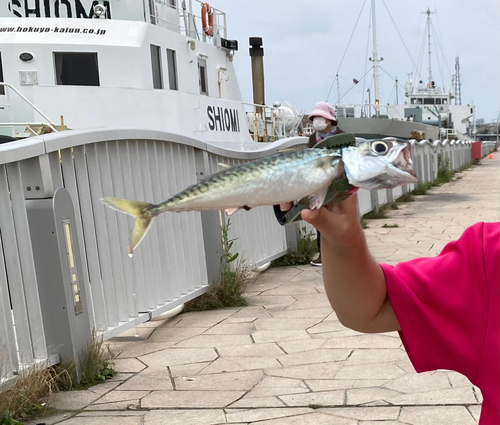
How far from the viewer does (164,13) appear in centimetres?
1577

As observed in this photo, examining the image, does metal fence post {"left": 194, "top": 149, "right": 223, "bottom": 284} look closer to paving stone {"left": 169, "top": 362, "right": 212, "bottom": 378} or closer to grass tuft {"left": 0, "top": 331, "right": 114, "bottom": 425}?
paving stone {"left": 169, "top": 362, "right": 212, "bottom": 378}

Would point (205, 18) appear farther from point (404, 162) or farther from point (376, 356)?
point (404, 162)

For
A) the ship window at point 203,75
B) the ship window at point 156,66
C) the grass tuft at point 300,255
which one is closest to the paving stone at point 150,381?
the grass tuft at point 300,255

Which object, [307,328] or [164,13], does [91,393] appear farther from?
[164,13]

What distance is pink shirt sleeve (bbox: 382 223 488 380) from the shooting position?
148 centimetres

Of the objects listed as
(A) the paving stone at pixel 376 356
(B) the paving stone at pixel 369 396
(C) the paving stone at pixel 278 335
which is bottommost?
(C) the paving stone at pixel 278 335

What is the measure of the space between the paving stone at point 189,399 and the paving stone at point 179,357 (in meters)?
0.58

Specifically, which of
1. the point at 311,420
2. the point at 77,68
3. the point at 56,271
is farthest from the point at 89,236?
the point at 77,68

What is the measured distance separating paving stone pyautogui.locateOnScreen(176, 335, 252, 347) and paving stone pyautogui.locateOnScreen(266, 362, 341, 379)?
0.69m

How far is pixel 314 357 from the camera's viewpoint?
14.8ft

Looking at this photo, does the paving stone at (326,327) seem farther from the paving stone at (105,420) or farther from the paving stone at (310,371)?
the paving stone at (105,420)

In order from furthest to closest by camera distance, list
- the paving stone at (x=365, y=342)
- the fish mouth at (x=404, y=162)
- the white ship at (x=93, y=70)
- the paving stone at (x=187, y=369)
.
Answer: the white ship at (x=93, y=70) → the paving stone at (x=365, y=342) → the paving stone at (x=187, y=369) → the fish mouth at (x=404, y=162)

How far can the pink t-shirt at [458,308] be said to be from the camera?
1417mm

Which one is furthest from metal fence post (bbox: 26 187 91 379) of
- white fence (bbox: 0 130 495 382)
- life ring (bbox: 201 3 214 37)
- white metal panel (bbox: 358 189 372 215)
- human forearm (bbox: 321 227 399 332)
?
life ring (bbox: 201 3 214 37)
